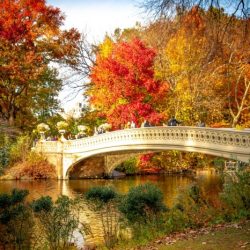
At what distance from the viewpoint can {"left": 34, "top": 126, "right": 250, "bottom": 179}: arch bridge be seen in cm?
1828

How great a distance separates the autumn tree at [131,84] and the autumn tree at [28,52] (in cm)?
548

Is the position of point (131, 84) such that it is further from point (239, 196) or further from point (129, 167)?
point (239, 196)

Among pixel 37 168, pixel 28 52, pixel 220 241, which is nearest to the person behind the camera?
pixel 220 241

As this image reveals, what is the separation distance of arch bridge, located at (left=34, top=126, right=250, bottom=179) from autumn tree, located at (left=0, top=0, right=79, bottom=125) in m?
5.90

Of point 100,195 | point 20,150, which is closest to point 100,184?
point 20,150

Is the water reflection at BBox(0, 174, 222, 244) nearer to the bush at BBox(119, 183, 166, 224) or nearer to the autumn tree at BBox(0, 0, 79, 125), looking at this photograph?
the bush at BBox(119, 183, 166, 224)

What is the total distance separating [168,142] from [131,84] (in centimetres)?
807

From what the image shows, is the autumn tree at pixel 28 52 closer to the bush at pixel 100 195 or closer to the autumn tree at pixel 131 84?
the autumn tree at pixel 131 84

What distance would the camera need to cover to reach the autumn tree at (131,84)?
2869 cm

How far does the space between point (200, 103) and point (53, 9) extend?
13.1m


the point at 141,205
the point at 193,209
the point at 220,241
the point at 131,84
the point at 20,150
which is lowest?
the point at 220,241

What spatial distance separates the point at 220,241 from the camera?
7465 millimetres

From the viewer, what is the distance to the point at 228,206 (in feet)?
33.4

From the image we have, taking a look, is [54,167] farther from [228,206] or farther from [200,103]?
[228,206]
